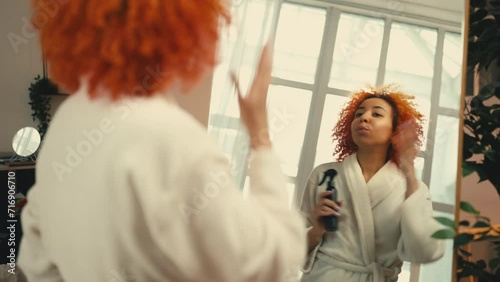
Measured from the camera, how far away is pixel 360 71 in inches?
44.1

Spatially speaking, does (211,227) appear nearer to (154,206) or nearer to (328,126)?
(154,206)

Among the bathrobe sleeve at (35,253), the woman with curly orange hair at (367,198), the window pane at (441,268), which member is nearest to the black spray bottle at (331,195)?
the woman with curly orange hair at (367,198)

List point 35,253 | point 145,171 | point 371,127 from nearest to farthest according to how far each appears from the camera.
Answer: point 145,171
point 35,253
point 371,127

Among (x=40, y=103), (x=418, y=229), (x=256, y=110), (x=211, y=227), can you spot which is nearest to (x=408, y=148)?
(x=418, y=229)

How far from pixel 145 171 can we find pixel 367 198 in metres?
0.56

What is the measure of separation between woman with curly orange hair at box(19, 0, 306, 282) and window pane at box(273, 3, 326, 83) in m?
0.30

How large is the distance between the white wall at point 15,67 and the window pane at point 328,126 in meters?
0.57

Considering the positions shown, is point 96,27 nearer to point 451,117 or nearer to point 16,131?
point 16,131

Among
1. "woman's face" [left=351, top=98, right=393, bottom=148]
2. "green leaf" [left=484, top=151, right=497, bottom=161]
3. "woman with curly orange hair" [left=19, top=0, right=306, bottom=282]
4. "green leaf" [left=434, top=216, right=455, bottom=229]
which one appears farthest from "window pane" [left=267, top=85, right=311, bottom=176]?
"green leaf" [left=484, top=151, right=497, bottom=161]

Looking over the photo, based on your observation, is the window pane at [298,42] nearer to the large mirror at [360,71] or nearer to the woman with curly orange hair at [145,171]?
the large mirror at [360,71]

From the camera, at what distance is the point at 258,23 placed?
1050mm

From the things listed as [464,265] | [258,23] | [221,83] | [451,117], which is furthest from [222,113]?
[464,265]

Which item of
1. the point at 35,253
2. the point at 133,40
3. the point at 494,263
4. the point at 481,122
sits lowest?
the point at 35,253

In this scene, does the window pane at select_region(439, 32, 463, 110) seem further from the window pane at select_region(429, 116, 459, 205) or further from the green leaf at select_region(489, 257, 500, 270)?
the green leaf at select_region(489, 257, 500, 270)
